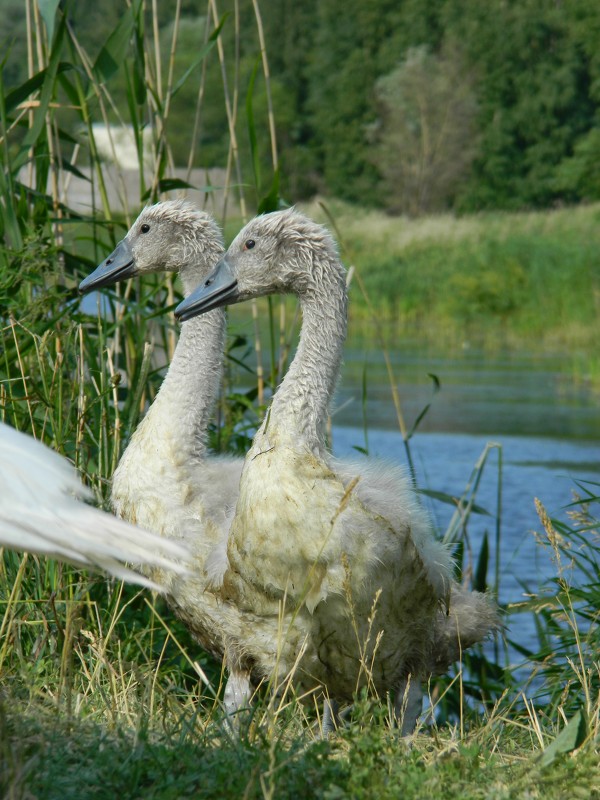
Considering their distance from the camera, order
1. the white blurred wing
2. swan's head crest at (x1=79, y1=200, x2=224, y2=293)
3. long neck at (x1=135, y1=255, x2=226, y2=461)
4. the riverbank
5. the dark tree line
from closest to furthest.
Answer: the white blurred wing < long neck at (x1=135, y1=255, x2=226, y2=461) < swan's head crest at (x1=79, y1=200, x2=224, y2=293) < the riverbank < the dark tree line

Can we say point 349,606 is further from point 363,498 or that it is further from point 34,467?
point 34,467

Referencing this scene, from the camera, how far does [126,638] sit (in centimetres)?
441

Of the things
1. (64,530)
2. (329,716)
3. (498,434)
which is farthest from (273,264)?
(498,434)

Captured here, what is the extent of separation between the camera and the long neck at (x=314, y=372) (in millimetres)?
3713

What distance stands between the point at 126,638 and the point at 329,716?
2.96ft

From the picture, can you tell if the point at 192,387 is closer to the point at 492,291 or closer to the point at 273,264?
the point at 273,264

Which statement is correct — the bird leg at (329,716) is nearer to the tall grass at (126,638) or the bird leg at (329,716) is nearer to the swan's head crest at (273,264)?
the tall grass at (126,638)

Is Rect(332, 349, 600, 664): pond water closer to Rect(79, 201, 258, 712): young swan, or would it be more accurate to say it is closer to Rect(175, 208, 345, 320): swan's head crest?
Rect(79, 201, 258, 712): young swan

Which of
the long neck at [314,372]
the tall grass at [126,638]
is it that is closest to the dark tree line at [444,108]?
the tall grass at [126,638]

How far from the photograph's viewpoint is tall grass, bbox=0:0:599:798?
8.71ft

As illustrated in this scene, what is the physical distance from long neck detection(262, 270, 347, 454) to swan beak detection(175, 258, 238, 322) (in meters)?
0.25

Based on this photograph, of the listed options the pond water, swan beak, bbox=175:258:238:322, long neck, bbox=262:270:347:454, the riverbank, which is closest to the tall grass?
swan beak, bbox=175:258:238:322

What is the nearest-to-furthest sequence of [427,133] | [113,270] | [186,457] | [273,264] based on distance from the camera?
[273,264] → [186,457] → [113,270] → [427,133]

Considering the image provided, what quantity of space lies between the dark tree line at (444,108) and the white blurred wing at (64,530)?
1447 inches
